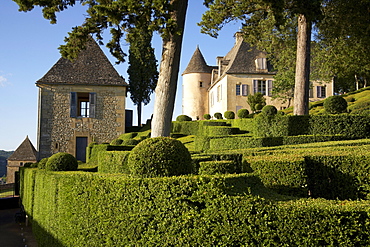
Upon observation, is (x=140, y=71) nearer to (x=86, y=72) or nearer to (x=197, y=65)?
(x=197, y=65)

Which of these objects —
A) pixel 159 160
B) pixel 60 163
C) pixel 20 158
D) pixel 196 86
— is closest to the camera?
pixel 159 160

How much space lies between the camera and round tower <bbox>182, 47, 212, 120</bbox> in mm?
43719

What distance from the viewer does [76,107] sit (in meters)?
28.6

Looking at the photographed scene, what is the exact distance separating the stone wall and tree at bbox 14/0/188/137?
17.0m

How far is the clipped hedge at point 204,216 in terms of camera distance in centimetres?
398

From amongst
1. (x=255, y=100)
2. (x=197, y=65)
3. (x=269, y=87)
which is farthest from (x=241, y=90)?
(x=197, y=65)

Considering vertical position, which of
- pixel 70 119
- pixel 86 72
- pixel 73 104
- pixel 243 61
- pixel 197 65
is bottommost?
pixel 70 119

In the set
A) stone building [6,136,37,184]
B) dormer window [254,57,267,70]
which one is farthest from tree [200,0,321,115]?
stone building [6,136,37,184]

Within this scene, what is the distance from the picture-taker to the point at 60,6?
1127 cm

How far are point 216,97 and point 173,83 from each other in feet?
97.3

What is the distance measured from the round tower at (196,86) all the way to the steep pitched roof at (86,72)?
51.5 ft

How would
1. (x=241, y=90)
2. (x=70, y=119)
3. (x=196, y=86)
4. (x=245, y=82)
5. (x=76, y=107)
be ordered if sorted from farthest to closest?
(x=196, y=86) → (x=245, y=82) → (x=241, y=90) → (x=76, y=107) → (x=70, y=119)

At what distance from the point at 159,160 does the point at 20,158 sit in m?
41.4

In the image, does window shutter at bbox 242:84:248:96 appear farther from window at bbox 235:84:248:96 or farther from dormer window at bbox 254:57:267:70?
dormer window at bbox 254:57:267:70
